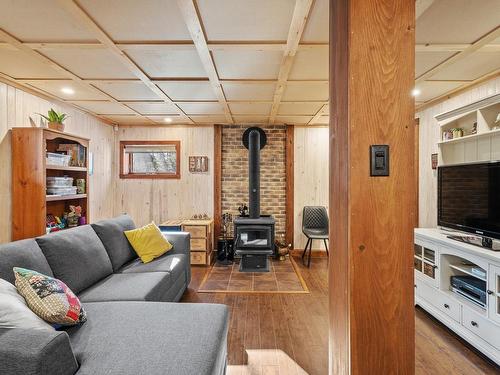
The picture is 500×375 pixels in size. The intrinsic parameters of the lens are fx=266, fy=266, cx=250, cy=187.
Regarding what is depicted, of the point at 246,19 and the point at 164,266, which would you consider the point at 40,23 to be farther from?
the point at 164,266

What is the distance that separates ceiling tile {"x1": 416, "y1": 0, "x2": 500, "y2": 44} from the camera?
1598mm

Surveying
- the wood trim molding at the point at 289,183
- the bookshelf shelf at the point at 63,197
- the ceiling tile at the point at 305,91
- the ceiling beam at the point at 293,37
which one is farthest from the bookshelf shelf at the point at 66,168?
the wood trim molding at the point at 289,183

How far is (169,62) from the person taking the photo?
7.63 feet

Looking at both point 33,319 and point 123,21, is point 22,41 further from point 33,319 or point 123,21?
point 33,319

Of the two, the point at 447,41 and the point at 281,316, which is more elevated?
the point at 447,41

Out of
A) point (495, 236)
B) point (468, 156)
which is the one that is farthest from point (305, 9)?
point (468, 156)

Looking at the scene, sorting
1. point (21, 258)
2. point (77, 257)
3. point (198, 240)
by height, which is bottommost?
point (198, 240)

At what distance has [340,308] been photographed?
1.05m

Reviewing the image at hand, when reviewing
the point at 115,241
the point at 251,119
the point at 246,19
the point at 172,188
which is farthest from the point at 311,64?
the point at 172,188

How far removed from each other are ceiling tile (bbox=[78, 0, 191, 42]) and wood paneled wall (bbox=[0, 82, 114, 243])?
1.77m

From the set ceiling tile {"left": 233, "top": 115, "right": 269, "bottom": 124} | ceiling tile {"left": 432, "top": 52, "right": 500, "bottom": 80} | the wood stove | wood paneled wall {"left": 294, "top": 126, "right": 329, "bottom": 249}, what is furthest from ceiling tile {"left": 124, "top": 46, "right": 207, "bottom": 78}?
wood paneled wall {"left": 294, "top": 126, "right": 329, "bottom": 249}

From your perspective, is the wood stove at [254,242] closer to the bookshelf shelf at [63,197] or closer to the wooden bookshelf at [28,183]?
the bookshelf shelf at [63,197]

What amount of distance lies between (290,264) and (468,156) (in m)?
Result: 2.68

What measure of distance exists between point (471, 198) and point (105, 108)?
4422mm
